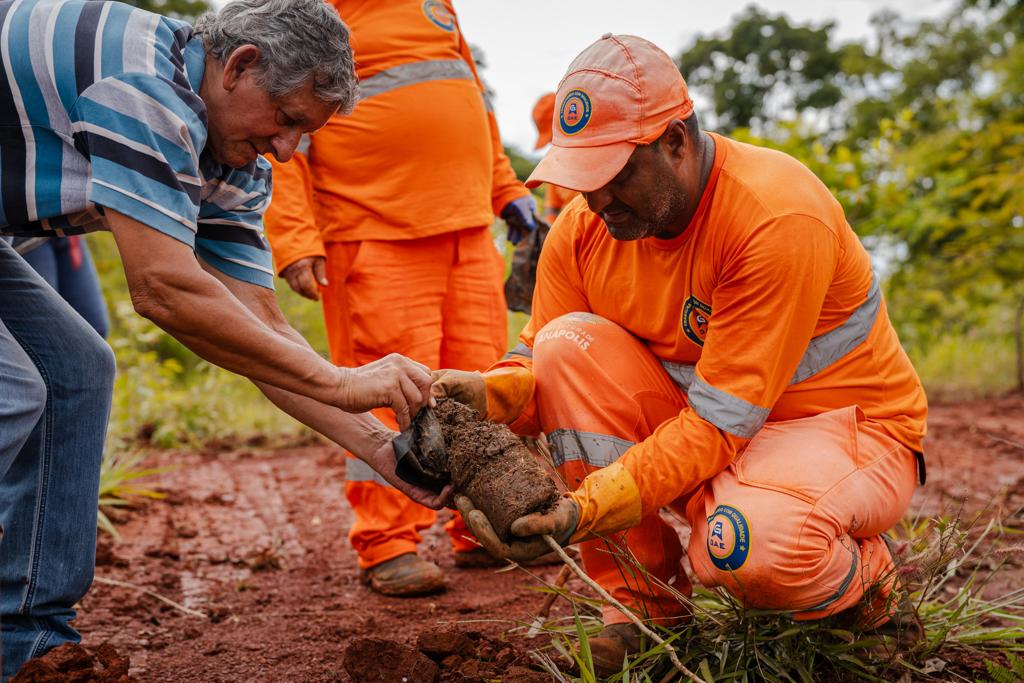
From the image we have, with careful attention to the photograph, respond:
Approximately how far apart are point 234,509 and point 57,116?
2820 mm

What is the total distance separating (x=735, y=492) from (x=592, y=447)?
360 millimetres

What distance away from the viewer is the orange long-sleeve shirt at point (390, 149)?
307cm

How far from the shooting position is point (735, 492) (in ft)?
6.72

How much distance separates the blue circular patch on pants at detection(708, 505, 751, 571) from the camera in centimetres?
196

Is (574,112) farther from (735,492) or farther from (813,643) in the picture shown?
(813,643)

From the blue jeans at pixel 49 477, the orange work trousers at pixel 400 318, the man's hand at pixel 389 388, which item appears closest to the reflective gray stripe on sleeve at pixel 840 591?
the man's hand at pixel 389 388

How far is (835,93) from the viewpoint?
27266 mm

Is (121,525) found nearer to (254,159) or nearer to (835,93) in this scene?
(254,159)

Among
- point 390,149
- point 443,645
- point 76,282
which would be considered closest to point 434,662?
point 443,645

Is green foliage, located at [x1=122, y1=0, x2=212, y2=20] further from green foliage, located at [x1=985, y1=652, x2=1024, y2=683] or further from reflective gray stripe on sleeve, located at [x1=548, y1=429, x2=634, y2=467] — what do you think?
green foliage, located at [x1=985, y1=652, x2=1024, y2=683]

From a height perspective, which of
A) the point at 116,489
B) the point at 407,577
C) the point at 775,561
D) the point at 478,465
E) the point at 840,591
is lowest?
the point at 116,489

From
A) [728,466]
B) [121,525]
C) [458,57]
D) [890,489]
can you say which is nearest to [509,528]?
[728,466]

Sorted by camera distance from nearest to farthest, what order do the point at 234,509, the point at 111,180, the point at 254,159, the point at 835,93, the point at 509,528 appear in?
the point at 111,180 < the point at 509,528 < the point at 254,159 < the point at 234,509 < the point at 835,93

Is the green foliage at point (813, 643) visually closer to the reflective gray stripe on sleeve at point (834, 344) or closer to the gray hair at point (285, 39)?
the reflective gray stripe on sleeve at point (834, 344)
